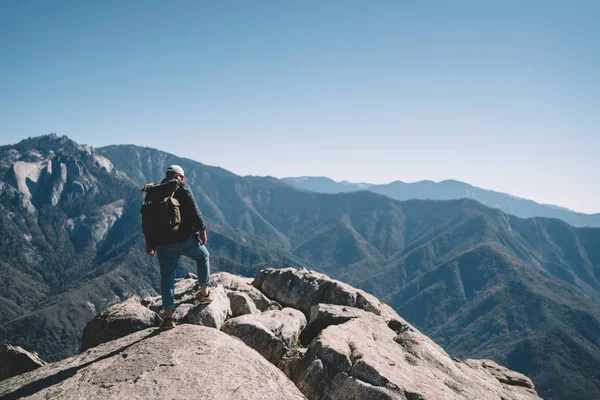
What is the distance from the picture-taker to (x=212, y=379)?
11.3 meters

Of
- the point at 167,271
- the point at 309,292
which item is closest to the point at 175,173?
the point at 167,271

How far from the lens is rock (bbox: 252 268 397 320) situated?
24641 millimetres

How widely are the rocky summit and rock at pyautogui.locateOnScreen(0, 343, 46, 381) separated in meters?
2.98

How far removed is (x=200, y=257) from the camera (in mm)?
14609

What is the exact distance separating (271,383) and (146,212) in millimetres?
7700

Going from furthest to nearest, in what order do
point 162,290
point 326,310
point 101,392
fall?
point 326,310, point 162,290, point 101,392

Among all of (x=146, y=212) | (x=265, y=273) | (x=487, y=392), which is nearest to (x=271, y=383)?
(x=146, y=212)

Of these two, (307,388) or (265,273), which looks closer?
(307,388)

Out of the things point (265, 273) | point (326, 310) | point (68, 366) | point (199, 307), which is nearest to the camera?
point (68, 366)

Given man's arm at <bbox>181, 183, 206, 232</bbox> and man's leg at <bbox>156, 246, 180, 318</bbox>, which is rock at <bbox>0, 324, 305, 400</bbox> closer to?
man's leg at <bbox>156, 246, 180, 318</bbox>

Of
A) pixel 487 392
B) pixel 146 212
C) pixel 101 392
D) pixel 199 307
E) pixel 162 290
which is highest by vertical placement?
pixel 146 212

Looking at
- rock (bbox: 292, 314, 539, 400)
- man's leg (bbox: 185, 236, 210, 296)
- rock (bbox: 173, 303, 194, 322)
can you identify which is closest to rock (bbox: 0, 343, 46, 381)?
rock (bbox: 173, 303, 194, 322)

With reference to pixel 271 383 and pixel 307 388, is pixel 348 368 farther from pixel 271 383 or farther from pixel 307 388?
pixel 271 383

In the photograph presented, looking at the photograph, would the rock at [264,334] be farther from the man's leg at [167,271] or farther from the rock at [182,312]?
the man's leg at [167,271]
